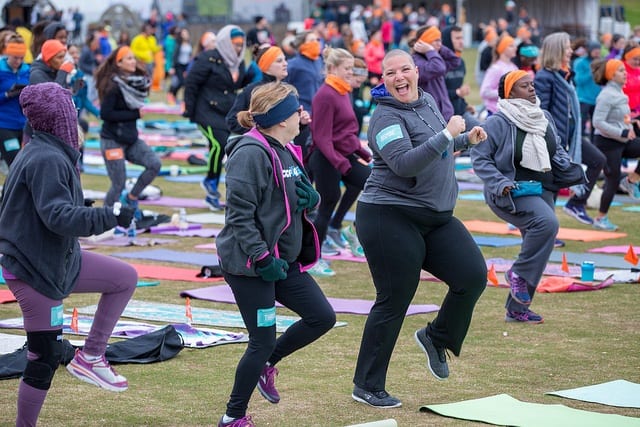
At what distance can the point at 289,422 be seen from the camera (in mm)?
6293

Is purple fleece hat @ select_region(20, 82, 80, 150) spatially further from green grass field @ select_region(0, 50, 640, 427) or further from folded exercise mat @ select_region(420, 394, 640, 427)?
folded exercise mat @ select_region(420, 394, 640, 427)

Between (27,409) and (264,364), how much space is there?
3.86 ft

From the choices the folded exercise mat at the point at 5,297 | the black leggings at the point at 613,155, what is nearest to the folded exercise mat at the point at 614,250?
the black leggings at the point at 613,155

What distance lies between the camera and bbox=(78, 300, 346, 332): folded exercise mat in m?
8.76

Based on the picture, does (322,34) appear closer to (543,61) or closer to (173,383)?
(543,61)

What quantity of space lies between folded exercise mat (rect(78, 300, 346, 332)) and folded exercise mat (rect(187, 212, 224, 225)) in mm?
4689

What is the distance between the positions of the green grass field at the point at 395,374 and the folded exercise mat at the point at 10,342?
21.9 inches

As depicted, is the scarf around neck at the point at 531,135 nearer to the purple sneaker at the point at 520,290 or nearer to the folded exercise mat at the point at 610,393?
the purple sneaker at the point at 520,290

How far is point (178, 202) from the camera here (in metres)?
15.8

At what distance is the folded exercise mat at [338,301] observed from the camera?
368 inches

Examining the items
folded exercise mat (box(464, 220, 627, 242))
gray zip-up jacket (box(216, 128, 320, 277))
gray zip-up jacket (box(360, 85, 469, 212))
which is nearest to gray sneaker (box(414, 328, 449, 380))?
gray zip-up jacket (box(360, 85, 469, 212))

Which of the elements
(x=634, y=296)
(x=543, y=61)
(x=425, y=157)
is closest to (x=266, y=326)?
(x=425, y=157)

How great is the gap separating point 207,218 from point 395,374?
7.37 metres

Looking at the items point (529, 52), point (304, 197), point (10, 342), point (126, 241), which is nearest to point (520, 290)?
point (304, 197)
